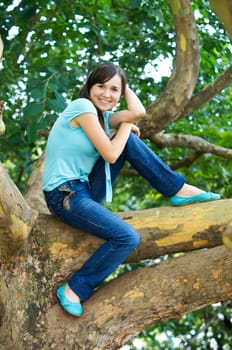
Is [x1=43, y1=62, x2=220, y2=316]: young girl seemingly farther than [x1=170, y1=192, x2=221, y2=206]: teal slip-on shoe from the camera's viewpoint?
No

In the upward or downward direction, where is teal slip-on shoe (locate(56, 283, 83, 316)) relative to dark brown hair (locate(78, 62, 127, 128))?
downward

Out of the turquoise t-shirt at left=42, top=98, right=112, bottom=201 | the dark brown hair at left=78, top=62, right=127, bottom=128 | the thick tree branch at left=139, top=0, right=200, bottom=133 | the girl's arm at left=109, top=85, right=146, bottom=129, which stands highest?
the dark brown hair at left=78, top=62, right=127, bottom=128

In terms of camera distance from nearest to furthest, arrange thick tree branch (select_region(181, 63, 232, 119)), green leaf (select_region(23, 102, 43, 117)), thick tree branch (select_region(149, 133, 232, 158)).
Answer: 1. green leaf (select_region(23, 102, 43, 117))
2. thick tree branch (select_region(181, 63, 232, 119))
3. thick tree branch (select_region(149, 133, 232, 158))

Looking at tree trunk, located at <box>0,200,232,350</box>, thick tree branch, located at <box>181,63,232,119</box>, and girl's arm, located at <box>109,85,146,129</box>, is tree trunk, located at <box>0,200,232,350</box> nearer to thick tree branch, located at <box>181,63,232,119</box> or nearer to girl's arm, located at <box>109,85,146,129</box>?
girl's arm, located at <box>109,85,146,129</box>

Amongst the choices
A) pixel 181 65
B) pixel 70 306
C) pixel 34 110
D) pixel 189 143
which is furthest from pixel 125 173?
pixel 70 306

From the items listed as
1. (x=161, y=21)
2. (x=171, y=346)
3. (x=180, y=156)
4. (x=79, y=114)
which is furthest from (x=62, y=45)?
(x=171, y=346)

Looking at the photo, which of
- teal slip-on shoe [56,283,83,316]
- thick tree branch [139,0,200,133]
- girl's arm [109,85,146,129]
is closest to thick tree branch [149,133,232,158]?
thick tree branch [139,0,200,133]

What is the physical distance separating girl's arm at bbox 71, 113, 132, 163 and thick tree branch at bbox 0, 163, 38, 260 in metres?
0.42

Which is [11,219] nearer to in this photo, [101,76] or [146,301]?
[146,301]

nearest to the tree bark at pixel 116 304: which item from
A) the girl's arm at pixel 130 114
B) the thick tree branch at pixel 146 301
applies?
the thick tree branch at pixel 146 301

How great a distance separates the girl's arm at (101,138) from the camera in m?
2.70

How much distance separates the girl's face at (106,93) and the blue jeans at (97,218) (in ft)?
0.75

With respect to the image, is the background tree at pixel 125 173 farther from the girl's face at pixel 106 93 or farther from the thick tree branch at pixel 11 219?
the girl's face at pixel 106 93

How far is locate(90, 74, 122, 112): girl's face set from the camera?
296 centimetres
